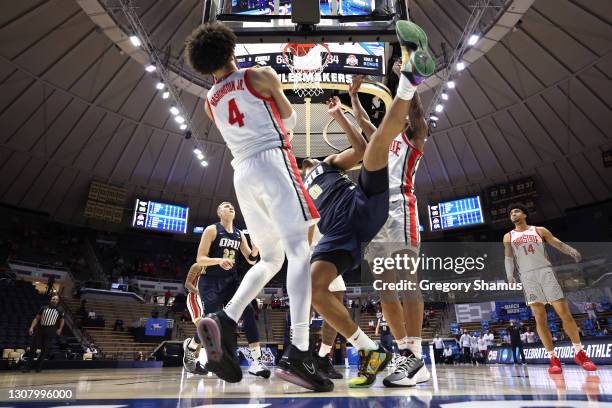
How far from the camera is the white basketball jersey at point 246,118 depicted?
9.23 feet

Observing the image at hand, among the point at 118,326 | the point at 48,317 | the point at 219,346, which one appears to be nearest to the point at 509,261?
the point at 219,346

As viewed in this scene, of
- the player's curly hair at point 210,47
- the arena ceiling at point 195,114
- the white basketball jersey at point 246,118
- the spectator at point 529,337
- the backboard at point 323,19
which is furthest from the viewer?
the spectator at point 529,337

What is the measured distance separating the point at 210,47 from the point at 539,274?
4984 millimetres

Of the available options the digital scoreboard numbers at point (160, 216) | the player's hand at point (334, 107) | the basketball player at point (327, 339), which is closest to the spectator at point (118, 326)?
the digital scoreboard numbers at point (160, 216)

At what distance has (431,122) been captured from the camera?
16906 millimetres

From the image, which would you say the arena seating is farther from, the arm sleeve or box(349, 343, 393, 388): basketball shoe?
box(349, 343, 393, 388): basketball shoe

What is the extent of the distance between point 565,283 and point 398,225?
676 inches

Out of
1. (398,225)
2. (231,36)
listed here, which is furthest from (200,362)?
(231,36)

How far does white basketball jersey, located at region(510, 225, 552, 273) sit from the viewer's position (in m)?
5.85

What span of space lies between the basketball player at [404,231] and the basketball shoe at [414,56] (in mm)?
833

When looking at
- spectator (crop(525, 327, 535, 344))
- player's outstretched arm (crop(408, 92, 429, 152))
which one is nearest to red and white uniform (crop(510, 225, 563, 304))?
player's outstretched arm (crop(408, 92, 429, 152))

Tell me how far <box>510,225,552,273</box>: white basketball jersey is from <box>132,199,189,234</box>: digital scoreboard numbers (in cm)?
2087

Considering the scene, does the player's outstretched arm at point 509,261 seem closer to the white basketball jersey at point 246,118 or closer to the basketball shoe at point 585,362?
the basketball shoe at point 585,362

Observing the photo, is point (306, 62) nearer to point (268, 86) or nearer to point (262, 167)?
point (268, 86)
